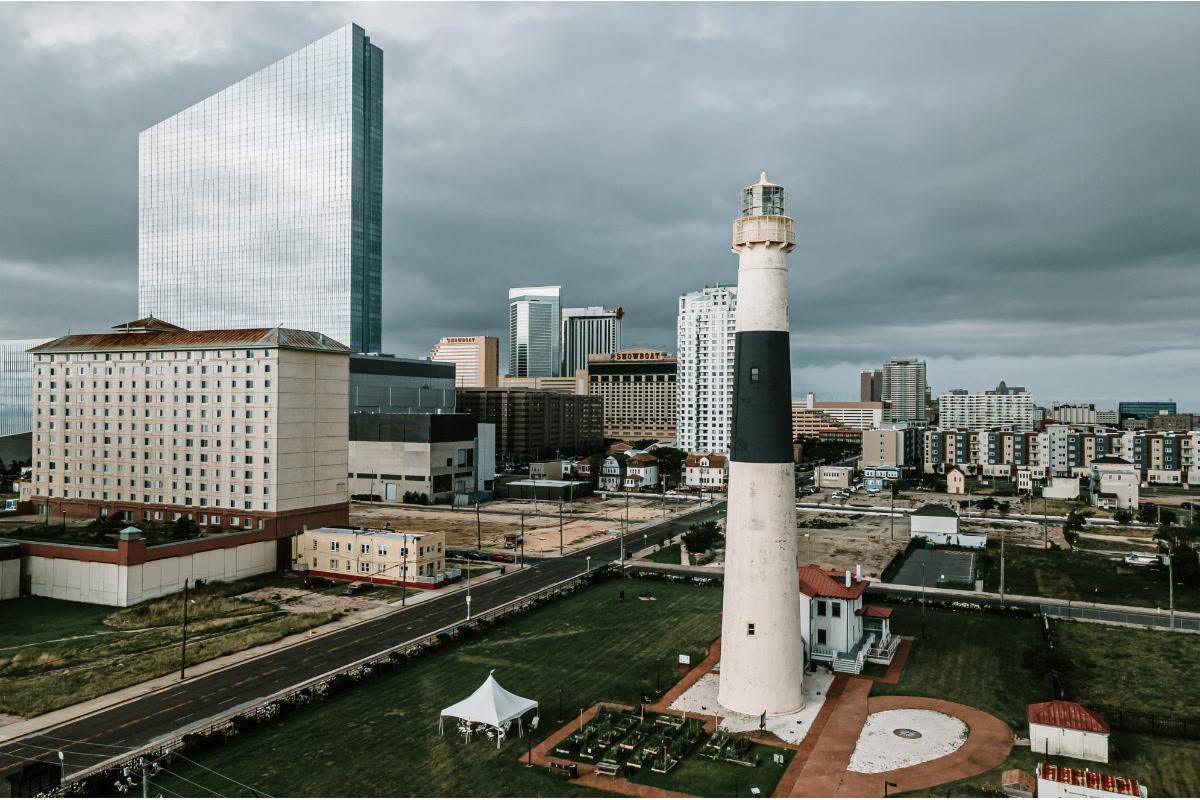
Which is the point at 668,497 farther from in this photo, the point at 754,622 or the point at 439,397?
the point at 754,622

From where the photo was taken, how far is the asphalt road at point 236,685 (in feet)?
111

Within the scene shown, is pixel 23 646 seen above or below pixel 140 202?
below

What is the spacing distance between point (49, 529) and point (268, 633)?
123 feet

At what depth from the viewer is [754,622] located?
35219 millimetres

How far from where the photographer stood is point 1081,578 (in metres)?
70.2

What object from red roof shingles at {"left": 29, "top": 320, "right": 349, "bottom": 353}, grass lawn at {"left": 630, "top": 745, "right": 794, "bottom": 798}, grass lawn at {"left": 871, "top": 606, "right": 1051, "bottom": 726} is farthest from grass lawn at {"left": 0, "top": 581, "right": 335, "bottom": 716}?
grass lawn at {"left": 871, "top": 606, "right": 1051, "bottom": 726}

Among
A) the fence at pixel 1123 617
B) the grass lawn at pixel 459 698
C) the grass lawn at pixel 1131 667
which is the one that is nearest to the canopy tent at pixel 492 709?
the grass lawn at pixel 459 698

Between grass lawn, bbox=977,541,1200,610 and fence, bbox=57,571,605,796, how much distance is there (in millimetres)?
45188

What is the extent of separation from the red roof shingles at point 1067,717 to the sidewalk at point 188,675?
4247 centimetres

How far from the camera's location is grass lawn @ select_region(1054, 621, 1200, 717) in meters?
39.0

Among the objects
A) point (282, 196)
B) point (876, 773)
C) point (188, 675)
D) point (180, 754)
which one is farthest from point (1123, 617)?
point (282, 196)

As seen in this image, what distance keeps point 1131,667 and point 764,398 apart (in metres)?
30.5

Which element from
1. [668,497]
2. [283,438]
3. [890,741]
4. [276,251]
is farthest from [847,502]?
[276,251]

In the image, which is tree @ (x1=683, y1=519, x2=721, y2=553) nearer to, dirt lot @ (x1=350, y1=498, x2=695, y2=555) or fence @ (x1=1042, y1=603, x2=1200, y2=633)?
dirt lot @ (x1=350, y1=498, x2=695, y2=555)
